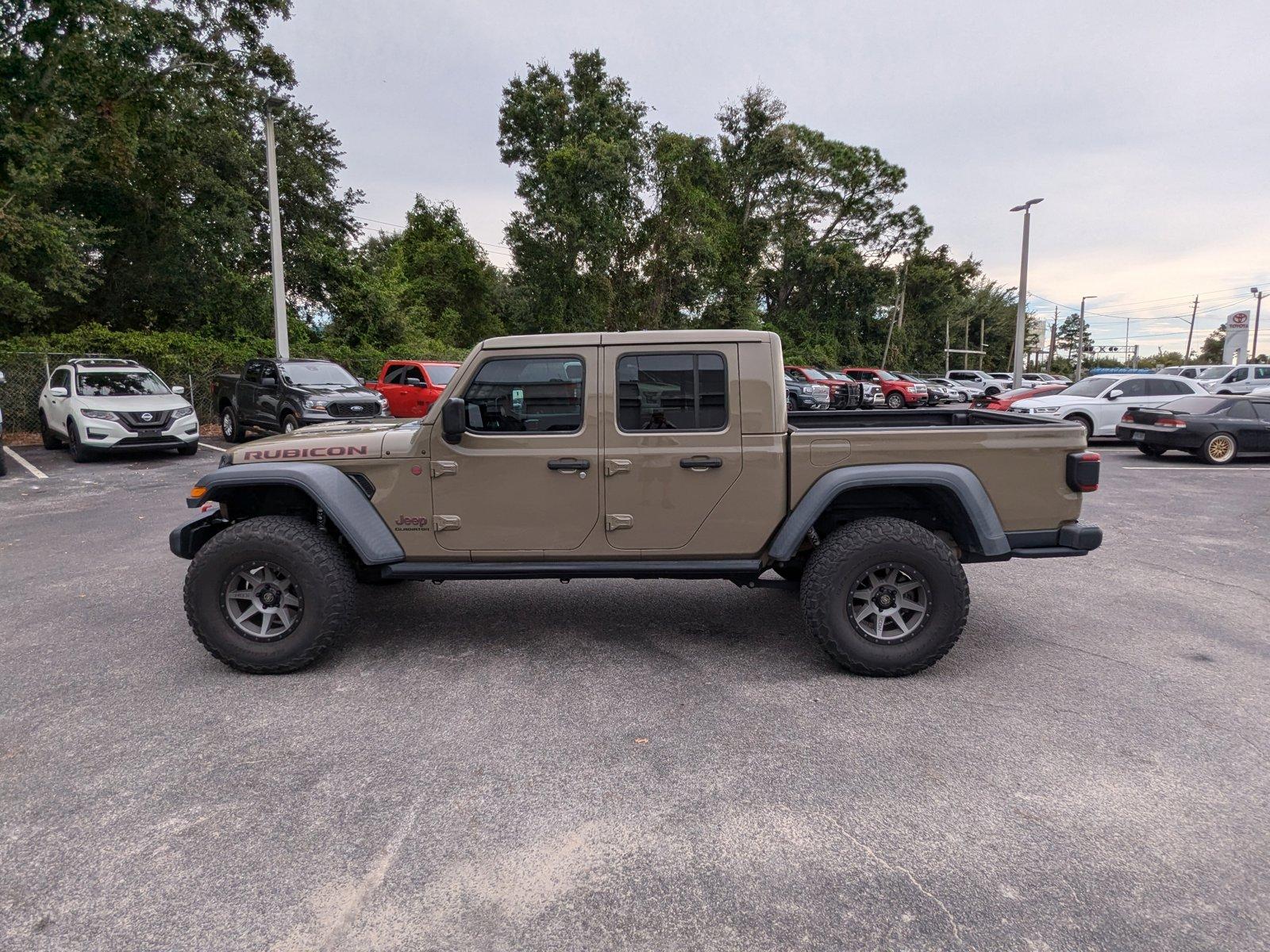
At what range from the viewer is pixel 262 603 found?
400cm

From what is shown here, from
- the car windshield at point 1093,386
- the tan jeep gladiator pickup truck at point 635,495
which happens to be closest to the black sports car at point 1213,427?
the car windshield at point 1093,386

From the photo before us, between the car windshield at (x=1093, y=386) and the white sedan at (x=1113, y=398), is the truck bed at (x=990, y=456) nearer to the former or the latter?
the white sedan at (x=1113, y=398)

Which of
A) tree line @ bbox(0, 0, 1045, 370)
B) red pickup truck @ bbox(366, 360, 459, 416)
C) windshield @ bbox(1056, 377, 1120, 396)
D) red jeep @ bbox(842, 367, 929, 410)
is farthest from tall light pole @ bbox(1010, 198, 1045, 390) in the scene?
red pickup truck @ bbox(366, 360, 459, 416)

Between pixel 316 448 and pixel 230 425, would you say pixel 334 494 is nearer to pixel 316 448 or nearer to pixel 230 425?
pixel 316 448

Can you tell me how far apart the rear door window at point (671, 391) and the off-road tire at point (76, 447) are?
1244 cm

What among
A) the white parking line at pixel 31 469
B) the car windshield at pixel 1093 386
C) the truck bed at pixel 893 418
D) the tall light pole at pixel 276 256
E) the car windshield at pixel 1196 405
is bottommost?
the white parking line at pixel 31 469

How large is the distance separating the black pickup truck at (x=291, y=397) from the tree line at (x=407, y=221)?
594 centimetres

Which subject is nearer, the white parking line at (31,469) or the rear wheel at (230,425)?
the white parking line at (31,469)

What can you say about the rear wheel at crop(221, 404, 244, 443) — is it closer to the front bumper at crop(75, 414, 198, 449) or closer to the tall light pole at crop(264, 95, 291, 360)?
the tall light pole at crop(264, 95, 291, 360)

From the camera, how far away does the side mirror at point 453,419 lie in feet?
12.5

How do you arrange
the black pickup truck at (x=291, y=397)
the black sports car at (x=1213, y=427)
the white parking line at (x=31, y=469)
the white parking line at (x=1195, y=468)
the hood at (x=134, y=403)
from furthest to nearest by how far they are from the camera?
the black pickup truck at (x=291, y=397) < the black sports car at (x=1213, y=427) < the hood at (x=134, y=403) < the white parking line at (x=1195, y=468) < the white parking line at (x=31, y=469)

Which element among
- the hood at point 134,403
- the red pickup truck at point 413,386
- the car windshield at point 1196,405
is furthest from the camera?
the red pickup truck at point 413,386

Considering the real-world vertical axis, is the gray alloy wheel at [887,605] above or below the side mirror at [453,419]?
below

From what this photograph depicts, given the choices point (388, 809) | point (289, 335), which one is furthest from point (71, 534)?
point (289, 335)
